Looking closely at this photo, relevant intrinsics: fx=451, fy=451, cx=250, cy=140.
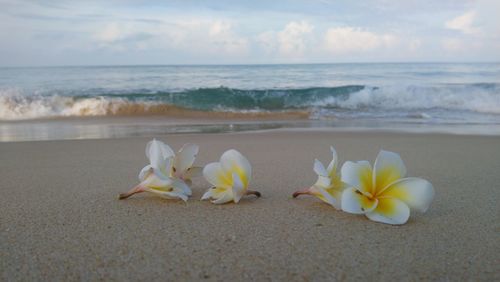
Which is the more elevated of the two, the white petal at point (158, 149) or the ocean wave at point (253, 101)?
the white petal at point (158, 149)

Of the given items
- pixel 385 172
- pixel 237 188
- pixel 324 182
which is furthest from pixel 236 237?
pixel 385 172

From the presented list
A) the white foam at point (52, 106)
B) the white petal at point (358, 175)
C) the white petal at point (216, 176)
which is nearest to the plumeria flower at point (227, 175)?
the white petal at point (216, 176)

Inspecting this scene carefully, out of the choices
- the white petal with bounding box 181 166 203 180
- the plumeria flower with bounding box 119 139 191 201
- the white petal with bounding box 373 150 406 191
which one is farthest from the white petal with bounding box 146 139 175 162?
the white petal with bounding box 373 150 406 191

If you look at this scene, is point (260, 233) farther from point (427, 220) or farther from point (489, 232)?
point (489, 232)

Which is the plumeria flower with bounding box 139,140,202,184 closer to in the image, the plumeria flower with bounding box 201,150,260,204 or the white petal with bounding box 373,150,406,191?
the plumeria flower with bounding box 201,150,260,204

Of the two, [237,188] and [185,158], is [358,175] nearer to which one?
[237,188]

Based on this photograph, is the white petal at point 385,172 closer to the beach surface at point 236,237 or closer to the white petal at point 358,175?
the white petal at point 358,175

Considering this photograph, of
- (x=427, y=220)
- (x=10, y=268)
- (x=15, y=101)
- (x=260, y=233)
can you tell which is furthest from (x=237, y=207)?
(x=15, y=101)
